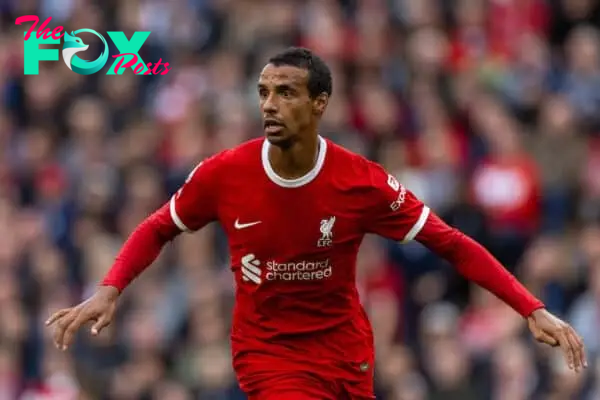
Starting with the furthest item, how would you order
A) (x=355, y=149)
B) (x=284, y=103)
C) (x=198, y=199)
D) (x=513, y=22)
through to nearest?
1. (x=513, y=22)
2. (x=355, y=149)
3. (x=198, y=199)
4. (x=284, y=103)

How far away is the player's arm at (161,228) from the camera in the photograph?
29.6 ft

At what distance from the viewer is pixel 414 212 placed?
9.29 metres

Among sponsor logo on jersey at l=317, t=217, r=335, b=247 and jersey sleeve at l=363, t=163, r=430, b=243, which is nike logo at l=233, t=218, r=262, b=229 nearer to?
sponsor logo on jersey at l=317, t=217, r=335, b=247

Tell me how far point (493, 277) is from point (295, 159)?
117 cm

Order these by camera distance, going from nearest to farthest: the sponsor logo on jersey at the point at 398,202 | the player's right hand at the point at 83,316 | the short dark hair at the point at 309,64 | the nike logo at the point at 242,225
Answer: the player's right hand at the point at 83,316 → the short dark hair at the point at 309,64 → the nike logo at the point at 242,225 → the sponsor logo on jersey at the point at 398,202

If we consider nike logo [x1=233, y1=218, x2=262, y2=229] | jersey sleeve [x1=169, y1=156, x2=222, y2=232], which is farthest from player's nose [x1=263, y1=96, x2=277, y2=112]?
nike logo [x1=233, y1=218, x2=262, y2=229]

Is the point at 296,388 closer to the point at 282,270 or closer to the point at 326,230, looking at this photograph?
the point at 282,270

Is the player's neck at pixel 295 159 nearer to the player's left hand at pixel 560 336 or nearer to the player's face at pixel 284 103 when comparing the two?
the player's face at pixel 284 103

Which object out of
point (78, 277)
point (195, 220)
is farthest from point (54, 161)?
point (195, 220)

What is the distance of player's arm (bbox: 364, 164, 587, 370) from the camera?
918cm

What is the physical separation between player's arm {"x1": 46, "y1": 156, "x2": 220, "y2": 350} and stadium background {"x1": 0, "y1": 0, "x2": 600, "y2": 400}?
4.42 m

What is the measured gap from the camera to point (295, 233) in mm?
9125

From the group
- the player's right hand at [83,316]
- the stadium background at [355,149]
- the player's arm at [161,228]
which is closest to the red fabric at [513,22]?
the stadium background at [355,149]

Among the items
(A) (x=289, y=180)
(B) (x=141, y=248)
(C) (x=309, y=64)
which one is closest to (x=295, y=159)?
(A) (x=289, y=180)
